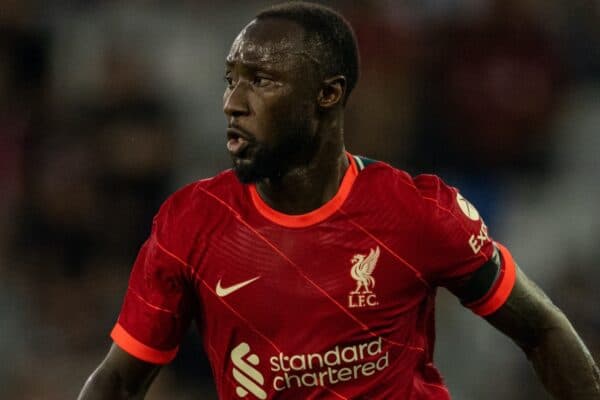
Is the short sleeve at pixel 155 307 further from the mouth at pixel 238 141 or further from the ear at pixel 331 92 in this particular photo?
the ear at pixel 331 92

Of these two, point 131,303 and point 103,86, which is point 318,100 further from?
point 103,86

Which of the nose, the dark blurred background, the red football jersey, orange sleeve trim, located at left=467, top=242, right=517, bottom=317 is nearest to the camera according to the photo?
the nose

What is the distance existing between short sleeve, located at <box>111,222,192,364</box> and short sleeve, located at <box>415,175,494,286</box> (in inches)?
24.0

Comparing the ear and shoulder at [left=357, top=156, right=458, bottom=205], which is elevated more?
the ear

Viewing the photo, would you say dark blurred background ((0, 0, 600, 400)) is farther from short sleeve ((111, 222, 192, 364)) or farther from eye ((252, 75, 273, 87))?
eye ((252, 75, 273, 87))

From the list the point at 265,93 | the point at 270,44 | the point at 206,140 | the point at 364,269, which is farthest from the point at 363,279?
the point at 206,140

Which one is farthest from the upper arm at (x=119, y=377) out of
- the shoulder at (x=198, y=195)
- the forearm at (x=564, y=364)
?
the forearm at (x=564, y=364)

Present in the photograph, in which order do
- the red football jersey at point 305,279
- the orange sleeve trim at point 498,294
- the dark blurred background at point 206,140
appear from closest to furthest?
1. the red football jersey at point 305,279
2. the orange sleeve trim at point 498,294
3. the dark blurred background at point 206,140

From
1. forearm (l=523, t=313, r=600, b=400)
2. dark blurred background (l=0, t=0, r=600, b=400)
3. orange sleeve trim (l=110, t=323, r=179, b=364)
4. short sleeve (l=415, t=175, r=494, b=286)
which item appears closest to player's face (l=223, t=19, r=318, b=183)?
short sleeve (l=415, t=175, r=494, b=286)

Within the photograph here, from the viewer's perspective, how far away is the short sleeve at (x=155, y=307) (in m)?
2.99

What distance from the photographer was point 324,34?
2.93 m

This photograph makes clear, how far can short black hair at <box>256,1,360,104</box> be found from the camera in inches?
115

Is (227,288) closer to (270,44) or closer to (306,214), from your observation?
(306,214)

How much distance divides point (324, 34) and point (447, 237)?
0.59 metres
